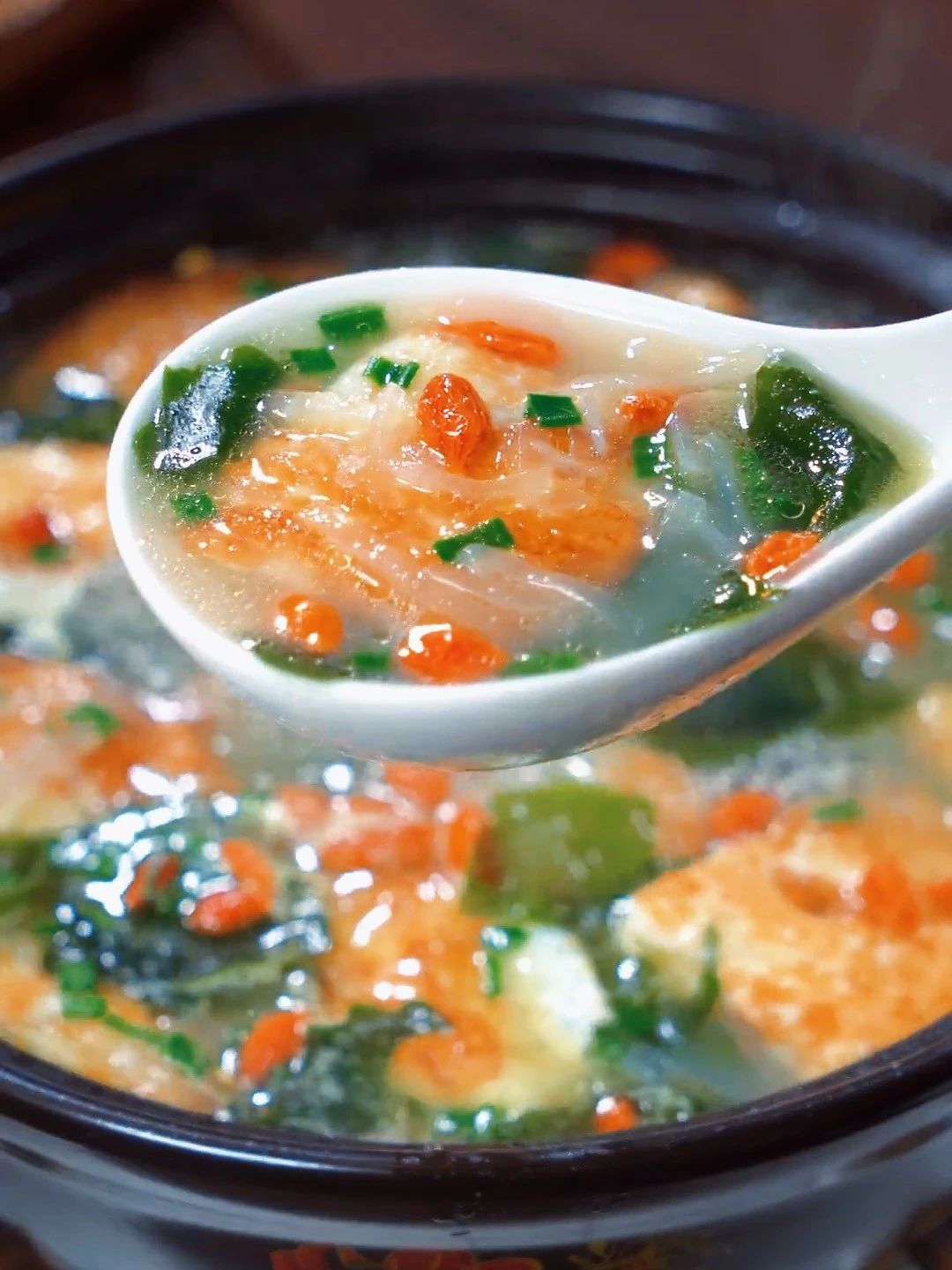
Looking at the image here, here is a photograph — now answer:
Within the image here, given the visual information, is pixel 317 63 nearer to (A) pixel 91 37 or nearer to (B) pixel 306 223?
(A) pixel 91 37

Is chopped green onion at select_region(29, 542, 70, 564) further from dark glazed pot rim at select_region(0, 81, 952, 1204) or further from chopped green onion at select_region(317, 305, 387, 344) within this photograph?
dark glazed pot rim at select_region(0, 81, 952, 1204)

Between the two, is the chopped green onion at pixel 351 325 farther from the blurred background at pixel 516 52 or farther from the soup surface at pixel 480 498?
the blurred background at pixel 516 52

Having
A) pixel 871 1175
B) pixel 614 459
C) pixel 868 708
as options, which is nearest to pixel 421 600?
pixel 614 459

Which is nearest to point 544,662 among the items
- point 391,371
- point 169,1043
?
point 391,371

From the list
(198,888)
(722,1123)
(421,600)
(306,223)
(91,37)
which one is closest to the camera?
(722,1123)

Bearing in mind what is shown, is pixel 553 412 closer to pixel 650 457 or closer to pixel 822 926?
pixel 650 457

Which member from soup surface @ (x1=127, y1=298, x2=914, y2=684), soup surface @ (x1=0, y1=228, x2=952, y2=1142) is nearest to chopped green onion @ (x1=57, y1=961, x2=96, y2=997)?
soup surface @ (x1=0, y1=228, x2=952, y2=1142)

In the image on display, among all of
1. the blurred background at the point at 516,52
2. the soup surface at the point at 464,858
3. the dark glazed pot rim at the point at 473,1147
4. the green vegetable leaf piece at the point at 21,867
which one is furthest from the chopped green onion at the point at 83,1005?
the blurred background at the point at 516,52
